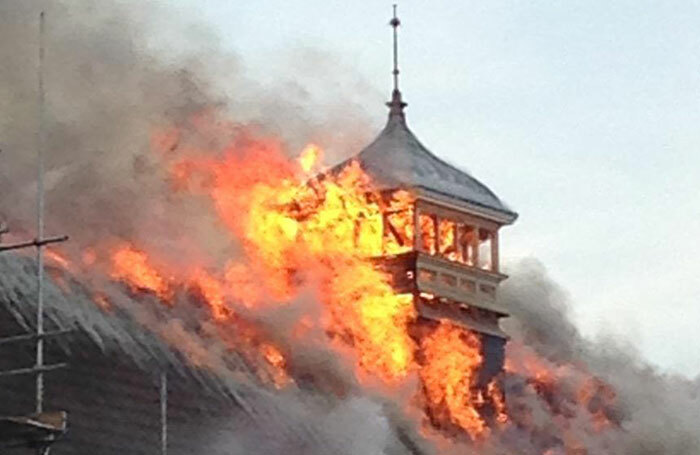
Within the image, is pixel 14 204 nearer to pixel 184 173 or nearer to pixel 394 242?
pixel 184 173

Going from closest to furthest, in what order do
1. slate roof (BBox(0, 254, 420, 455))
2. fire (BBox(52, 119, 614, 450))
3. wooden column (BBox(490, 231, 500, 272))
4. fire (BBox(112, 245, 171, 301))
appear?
1. slate roof (BBox(0, 254, 420, 455))
2. fire (BBox(112, 245, 171, 301))
3. fire (BBox(52, 119, 614, 450))
4. wooden column (BBox(490, 231, 500, 272))

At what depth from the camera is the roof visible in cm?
5916

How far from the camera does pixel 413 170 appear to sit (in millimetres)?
59312

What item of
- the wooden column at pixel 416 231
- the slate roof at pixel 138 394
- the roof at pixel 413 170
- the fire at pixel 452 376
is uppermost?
the roof at pixel 413 170

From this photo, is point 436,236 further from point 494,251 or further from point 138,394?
point 138,394

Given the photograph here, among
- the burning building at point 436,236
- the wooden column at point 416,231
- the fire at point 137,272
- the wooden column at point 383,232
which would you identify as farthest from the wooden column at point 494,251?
the fire at point 137,272

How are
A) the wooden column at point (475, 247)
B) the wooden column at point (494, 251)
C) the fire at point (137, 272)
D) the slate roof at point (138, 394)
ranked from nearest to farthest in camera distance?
the slate roof at point (138, 394) < the fire at point (137, 272) < the wooden column at point (475, 247) < the wooden column at point (494, 251)

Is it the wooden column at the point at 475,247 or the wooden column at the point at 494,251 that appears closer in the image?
the wooden column at the point at 475,247

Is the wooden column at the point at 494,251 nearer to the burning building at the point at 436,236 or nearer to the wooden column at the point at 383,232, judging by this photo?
the burning building at the point at 436,236

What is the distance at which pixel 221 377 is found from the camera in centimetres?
4797

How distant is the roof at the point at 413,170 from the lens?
194 ft

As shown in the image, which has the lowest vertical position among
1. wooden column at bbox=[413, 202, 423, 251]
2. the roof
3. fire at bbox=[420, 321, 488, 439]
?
fire at bbox=[420, 321, 488, 439]

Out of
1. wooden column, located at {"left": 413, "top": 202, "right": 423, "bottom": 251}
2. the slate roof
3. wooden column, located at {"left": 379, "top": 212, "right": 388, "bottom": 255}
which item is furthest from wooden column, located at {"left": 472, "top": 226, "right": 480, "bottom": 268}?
the slate roof

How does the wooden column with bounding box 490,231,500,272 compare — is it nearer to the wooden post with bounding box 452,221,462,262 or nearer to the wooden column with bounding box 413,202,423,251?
the wooden post with bounding box 452,221,462,262
